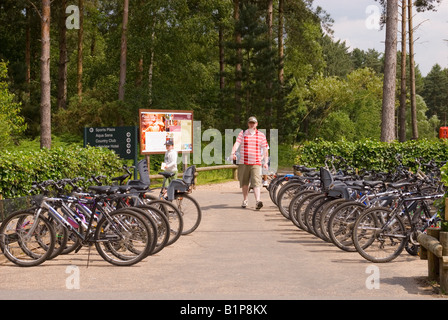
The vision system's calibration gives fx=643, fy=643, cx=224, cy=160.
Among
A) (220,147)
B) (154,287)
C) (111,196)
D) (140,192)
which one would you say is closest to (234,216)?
(140,192)

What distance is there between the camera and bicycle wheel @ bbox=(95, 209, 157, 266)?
793 centimetres

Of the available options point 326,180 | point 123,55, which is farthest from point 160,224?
point 123,55

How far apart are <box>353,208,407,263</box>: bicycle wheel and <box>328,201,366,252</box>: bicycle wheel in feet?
2.00

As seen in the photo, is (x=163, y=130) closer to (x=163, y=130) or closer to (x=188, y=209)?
(x=163, y=130)

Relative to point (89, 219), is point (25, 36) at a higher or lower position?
higher

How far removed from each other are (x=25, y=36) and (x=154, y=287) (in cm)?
4136

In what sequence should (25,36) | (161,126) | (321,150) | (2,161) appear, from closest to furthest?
(2,161)
(321,150)
(161,126)
(25,36)

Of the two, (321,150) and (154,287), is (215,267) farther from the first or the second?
(321,150)

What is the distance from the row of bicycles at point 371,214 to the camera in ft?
27.6

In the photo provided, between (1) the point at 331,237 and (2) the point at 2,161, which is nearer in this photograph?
(1) the point at 331,237

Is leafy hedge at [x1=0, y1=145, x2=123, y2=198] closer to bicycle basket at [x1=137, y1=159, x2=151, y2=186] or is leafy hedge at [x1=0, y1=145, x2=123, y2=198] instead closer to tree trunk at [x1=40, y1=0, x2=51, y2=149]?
bicycle basket at [x1=137, y1=159, x2=151, y2=186]

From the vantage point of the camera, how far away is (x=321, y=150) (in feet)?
60.4

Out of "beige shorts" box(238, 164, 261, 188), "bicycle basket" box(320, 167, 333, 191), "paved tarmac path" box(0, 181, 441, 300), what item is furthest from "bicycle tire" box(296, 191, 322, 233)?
"beige shorts" box(238, 164, 261, 188)


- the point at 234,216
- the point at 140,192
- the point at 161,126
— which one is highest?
the point at 161,126
